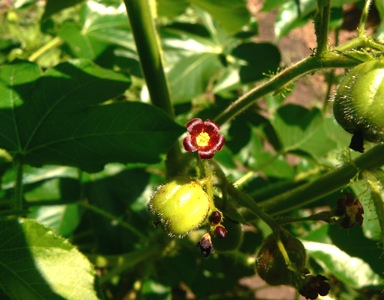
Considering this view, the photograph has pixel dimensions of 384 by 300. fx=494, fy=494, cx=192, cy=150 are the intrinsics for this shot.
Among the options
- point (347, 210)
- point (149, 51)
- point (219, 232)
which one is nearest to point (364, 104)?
point (347, 210)

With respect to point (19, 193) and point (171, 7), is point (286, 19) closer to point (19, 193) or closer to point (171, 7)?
point (171, 7)

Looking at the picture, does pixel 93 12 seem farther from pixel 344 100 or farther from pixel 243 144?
pixel 344 100

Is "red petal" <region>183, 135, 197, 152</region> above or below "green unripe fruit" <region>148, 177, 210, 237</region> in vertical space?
above

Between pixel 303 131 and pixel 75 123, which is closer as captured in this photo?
pixel 75 123

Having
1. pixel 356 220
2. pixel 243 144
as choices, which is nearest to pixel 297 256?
Result: pixel 356 220

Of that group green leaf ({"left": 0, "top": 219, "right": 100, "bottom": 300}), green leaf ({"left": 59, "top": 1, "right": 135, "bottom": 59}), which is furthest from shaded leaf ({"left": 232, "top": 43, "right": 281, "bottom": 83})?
green leaf ({"left": 0, "top": 219, "right": 100, "bottom": 300})

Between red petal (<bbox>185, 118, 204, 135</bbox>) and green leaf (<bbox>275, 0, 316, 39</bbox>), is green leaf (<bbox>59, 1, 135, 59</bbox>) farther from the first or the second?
red petal (<bbox>185, 118, 204, 135</bbox>)
